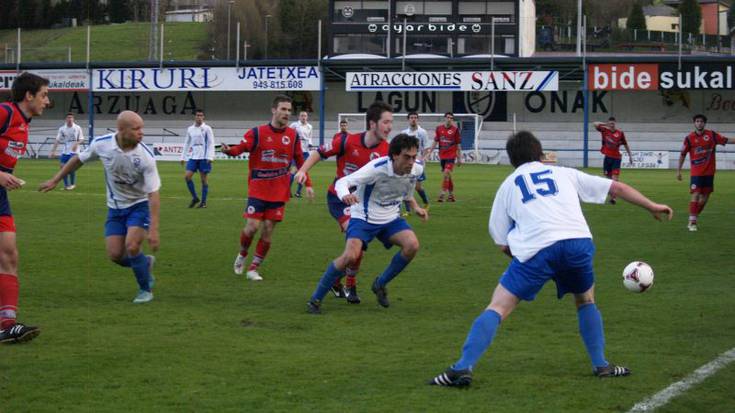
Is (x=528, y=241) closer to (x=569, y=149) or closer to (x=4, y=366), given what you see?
(x=4, y=366)

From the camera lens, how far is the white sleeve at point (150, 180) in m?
9.55

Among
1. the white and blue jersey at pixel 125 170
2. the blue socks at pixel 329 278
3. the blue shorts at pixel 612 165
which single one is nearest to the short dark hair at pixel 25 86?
the white and blue jersey at pixel 125 170

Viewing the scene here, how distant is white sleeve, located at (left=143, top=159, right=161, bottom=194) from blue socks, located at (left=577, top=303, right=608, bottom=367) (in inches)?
167

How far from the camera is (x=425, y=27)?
5253 centimetres

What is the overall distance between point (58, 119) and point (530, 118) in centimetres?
2637

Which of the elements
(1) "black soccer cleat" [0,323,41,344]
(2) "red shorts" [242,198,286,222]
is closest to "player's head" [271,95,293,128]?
(2) "red shorts" [242,198,286,222]

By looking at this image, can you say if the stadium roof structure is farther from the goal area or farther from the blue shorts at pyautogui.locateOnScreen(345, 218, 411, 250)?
the blue shorts at pyautogui.locateOnScreen(345, 218, 411, 250)

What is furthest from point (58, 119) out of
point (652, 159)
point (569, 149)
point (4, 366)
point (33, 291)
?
point (4, 366)

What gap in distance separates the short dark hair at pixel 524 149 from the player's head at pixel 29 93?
396cm

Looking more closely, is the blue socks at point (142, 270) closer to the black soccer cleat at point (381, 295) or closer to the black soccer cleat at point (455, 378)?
the black soccer cleat at point (381, 295)

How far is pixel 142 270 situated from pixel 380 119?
9.08 ft

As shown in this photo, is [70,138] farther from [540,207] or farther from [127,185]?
[540,207]

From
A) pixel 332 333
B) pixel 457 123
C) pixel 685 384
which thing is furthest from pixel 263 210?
pixel 457 123

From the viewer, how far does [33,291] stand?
11.0m
